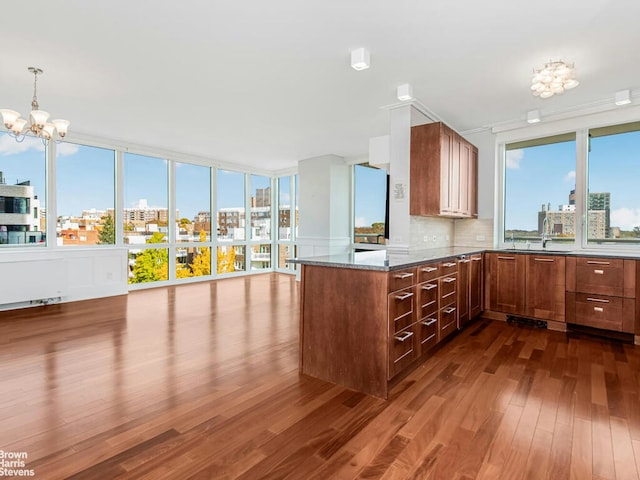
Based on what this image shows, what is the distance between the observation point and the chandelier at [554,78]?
301cm

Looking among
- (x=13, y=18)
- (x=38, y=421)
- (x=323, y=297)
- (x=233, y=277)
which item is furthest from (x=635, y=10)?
(x=233, y=277)

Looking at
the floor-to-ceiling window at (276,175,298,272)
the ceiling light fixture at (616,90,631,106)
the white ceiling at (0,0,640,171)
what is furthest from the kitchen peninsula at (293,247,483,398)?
the floor-to-ceiling window at (276,175,298,272)

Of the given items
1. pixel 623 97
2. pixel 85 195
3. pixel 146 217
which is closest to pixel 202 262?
pixel 146 217

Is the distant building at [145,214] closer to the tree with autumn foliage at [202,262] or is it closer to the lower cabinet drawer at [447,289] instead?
the tree with autumn foliage at [202,262]

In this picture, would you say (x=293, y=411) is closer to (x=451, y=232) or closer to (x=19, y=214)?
(x=451, y=232)

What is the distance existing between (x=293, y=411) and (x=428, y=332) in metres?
1.45

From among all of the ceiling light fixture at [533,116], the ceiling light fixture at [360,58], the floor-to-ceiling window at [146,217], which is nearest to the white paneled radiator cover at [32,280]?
the floor-to-ceiling window at [146,217]

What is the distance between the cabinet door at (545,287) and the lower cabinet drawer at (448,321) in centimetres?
129

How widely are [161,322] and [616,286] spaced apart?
5.36m

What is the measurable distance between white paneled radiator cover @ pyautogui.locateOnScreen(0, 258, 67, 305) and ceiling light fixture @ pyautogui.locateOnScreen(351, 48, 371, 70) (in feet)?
17.5

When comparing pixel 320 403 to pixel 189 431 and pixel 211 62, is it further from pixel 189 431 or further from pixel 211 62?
pixel 211 62

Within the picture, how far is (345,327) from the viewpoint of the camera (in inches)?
103

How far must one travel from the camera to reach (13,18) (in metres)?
2.57

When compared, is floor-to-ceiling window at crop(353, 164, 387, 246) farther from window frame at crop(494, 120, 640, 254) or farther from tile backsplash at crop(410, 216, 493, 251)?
window frame at crop(494, 120, 640, 254)
